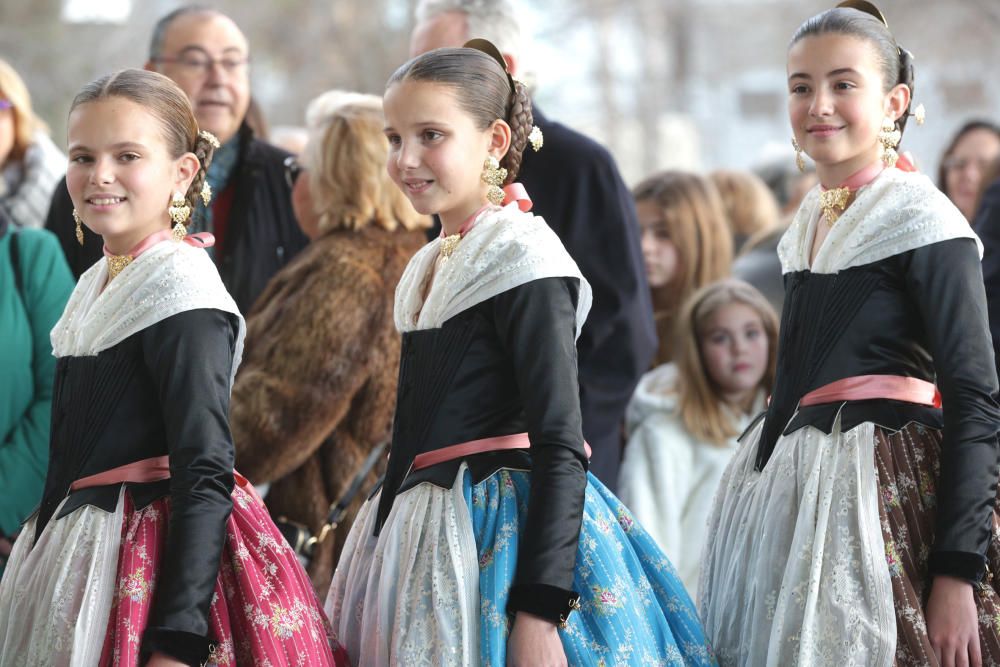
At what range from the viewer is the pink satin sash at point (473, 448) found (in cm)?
242

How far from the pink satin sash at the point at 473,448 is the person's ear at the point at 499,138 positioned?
0.53m

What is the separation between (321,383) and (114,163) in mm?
1179

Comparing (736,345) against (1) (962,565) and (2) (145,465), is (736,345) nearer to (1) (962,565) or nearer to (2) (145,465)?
(1) (962,565)

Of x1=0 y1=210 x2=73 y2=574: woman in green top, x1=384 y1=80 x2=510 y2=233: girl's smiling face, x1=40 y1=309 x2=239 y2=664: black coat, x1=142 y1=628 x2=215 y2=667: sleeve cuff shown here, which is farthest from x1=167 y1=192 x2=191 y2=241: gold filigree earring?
x1=0 y1=210 x2=73 y2=574: woman in green top

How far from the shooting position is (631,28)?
18391mm

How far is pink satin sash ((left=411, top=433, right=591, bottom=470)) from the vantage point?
2.42 meters

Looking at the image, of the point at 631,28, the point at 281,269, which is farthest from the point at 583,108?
the point at 281,269

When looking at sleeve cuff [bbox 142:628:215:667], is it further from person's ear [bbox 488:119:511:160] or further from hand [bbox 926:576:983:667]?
hand [bbox 926:576:983:667]

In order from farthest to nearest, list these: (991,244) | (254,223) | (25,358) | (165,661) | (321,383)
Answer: (254,223)
(991,244)
(321,383)
(25,358)
(165,661)

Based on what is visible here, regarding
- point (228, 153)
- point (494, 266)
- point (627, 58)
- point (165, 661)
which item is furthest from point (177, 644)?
point (627, 58)

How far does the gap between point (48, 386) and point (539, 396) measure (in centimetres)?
162

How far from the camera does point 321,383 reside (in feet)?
11.5

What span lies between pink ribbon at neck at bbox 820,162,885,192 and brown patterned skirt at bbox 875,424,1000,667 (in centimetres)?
46

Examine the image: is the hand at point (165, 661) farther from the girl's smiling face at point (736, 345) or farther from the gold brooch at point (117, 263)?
the girl's smiling face at point (736, 345)
